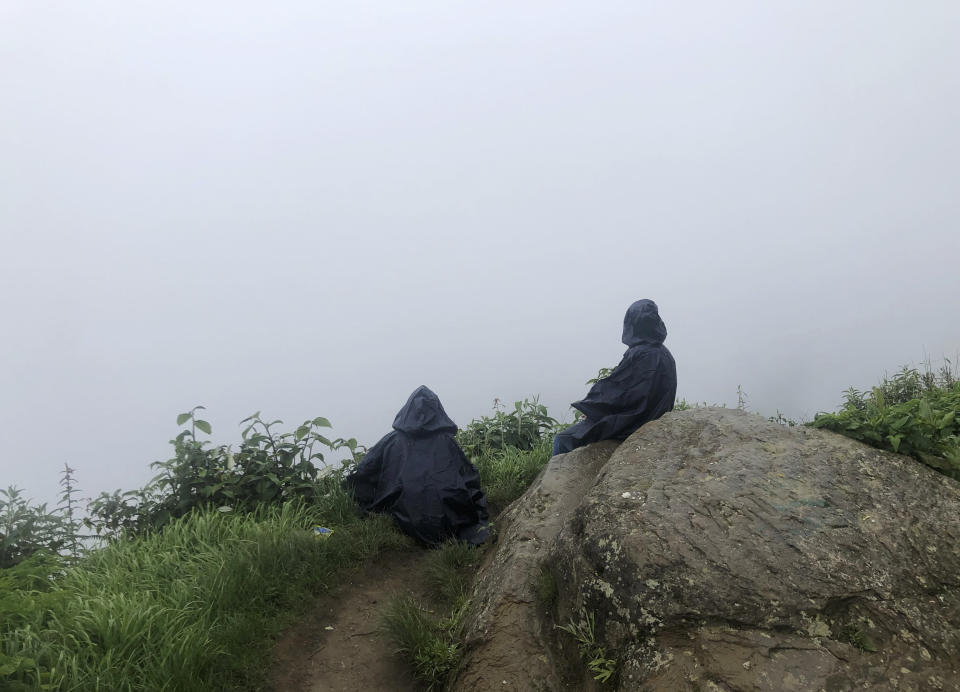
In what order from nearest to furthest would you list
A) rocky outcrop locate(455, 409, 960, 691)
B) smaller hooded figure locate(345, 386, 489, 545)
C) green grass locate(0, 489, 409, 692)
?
rocky outcrop locate(455, 409, 960, 691) < green grass locate(0, 489, 409, 692) < smaller hooded figure locate(345, 386, 489, 545)

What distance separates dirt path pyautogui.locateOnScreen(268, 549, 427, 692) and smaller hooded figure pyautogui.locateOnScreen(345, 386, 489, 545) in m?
0.71

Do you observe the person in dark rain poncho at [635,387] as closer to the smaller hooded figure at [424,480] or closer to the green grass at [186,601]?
the smaller hooded figure at [424,480]

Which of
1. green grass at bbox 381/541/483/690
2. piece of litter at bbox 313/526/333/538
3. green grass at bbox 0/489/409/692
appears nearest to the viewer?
green grass at bbox 0/489/409/692

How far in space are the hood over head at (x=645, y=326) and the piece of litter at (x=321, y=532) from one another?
346cm

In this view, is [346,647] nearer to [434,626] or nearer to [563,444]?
[434,626]

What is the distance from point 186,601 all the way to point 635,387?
4270 mm

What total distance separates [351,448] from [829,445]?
16.6ft

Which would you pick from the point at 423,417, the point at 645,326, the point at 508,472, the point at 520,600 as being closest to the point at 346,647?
the point at 520,600

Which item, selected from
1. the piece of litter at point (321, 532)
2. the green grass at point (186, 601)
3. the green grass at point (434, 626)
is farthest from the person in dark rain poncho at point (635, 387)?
the piece of litter at point (321, 532)

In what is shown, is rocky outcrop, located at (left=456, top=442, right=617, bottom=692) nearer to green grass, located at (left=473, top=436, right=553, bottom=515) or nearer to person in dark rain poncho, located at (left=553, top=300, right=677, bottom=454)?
person in dark rain poncho, located at (left=553, top=300, right=677, bottom=454)

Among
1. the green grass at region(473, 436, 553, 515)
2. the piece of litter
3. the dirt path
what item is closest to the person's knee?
the green grass at region(473, 436, 553, 515)

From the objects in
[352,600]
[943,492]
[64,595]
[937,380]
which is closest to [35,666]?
[64,595]

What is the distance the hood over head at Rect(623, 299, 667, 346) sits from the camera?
20.7 ft

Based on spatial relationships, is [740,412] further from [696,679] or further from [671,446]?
[696,679]
